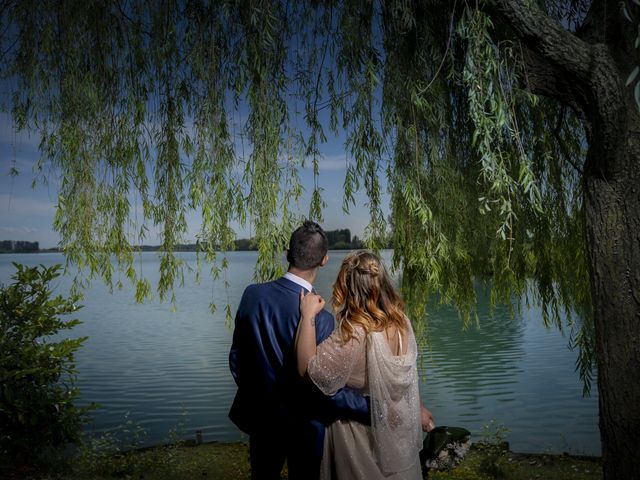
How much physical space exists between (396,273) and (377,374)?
7.14 feet

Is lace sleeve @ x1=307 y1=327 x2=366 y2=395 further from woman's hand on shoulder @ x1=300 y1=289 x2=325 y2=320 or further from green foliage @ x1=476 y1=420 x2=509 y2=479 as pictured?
green foliage @ x1=476 y1=420 x2=509 y2=479

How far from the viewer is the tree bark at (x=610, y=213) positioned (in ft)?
10.5

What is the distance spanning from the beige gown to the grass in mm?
3072

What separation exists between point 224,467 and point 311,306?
4170mm

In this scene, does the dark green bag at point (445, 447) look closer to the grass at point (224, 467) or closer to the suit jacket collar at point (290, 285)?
the suit jacket collar at point (290, 285)

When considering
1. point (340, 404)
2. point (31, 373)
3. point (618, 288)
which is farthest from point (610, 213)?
point (31, 373)

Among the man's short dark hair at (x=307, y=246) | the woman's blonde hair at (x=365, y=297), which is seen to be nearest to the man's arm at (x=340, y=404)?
the woman's blonde hair at (x=365, y=297)

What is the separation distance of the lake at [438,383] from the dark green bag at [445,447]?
2.01 metres

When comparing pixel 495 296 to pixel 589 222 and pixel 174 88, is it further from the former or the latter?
pixel 174 88

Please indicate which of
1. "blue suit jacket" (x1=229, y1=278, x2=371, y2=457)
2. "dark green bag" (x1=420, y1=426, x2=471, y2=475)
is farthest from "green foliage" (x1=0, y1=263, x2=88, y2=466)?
"dark green bag" (x1=420, y1=426, x2=471, y2=475)

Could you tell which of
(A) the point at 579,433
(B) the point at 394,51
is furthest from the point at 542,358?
(B) the point at 394,51

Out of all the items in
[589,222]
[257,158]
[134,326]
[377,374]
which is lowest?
[134,326]

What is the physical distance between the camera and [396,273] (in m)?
4.45

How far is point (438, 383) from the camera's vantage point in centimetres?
1084
